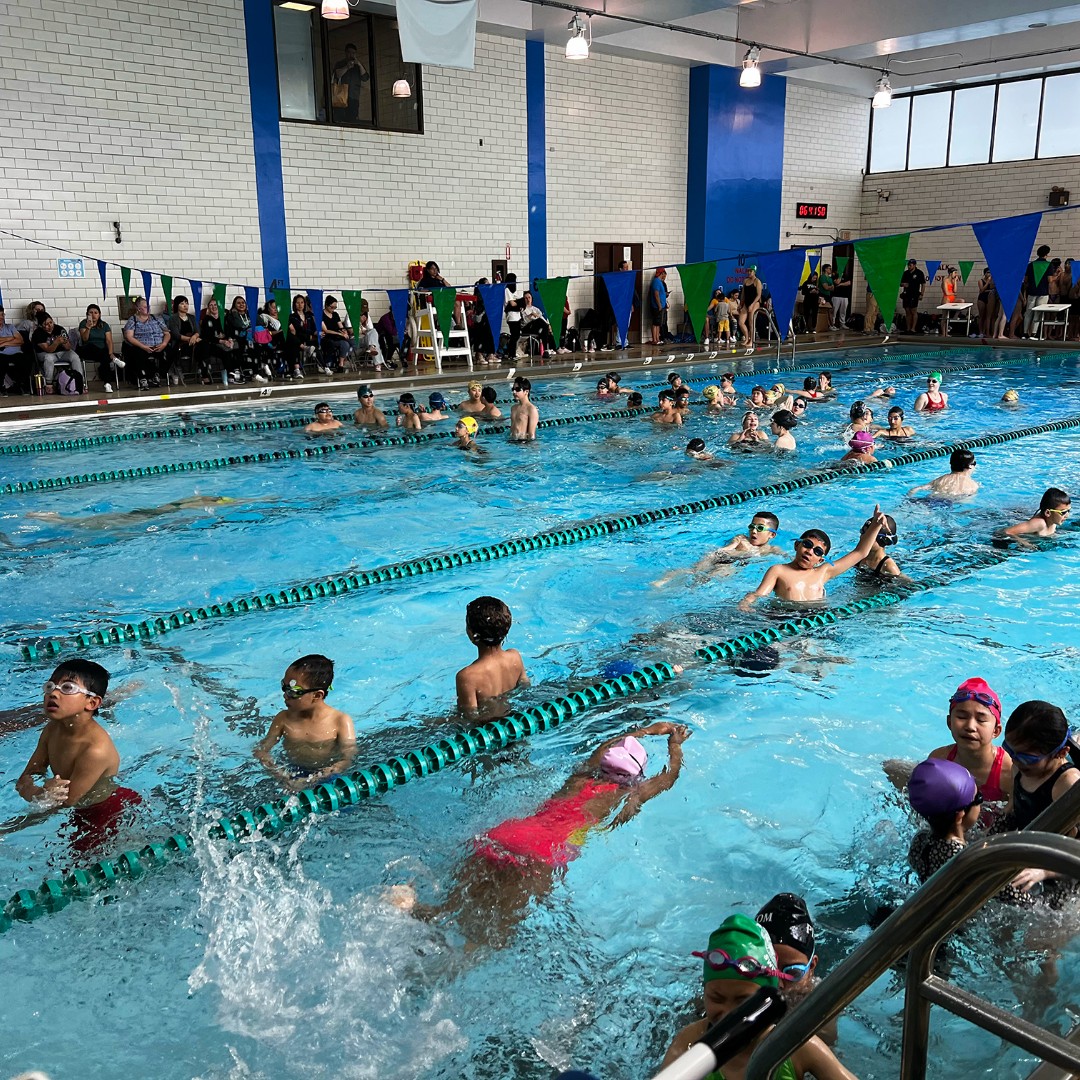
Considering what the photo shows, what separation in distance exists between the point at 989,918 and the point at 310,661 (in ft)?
7.93

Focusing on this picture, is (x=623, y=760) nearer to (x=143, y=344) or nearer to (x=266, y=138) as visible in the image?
(x=143, y=344)

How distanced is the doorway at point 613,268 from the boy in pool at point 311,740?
48.7 feet

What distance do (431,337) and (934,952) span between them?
47.8 ft

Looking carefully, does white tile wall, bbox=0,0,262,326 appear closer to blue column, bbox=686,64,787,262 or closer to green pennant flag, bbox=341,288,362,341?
green pennant flag, bbox=341,288,362,341

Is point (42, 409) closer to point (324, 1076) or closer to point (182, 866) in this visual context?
point (182, 866)

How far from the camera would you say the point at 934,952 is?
3.62 ft

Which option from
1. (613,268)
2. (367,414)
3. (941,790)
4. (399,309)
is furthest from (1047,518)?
(613,268)

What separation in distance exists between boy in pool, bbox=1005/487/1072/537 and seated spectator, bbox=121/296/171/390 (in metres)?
10.4

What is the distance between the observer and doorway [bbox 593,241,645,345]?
721 inches

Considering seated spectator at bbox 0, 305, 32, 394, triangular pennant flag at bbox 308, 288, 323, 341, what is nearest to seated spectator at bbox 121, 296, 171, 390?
seated spectator at bbox 0, 305, 32, 394

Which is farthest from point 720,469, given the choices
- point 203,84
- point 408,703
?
point 203,84

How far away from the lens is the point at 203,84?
43.8ft

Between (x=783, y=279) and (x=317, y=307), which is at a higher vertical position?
(x=783, y=279)

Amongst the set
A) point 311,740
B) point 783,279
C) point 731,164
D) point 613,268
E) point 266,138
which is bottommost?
point 311,740
